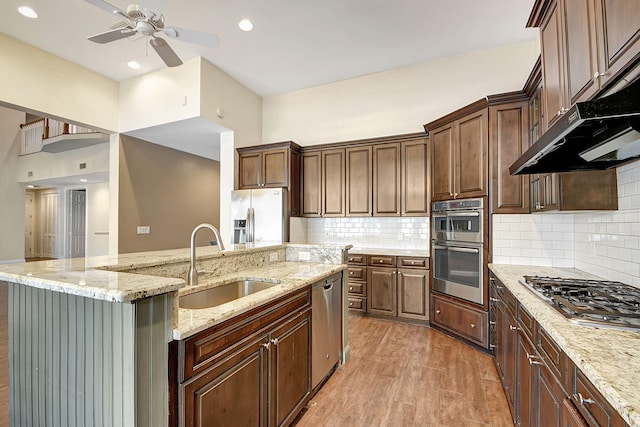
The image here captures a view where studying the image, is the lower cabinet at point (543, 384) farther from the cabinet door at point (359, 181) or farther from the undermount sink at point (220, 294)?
the cabinet door at point (359, 181)

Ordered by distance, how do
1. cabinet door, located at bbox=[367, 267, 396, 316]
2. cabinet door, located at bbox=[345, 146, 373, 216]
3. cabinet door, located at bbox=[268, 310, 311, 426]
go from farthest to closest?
cabinet door, located at bbox=[345, 146, 373, 216] < cabinet door, located at bbox=[367, 267, 396, 316] < cabinet door, located at bbox=[268, 310, 311, 426]

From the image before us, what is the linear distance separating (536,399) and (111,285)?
1.87 m

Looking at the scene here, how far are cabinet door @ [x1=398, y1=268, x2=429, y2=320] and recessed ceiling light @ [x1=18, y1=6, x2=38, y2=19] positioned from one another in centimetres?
509

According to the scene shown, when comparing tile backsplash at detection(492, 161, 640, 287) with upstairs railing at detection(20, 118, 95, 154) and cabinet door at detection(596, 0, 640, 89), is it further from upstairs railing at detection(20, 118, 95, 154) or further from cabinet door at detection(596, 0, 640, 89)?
upstairs railing at detection(20, 118, 95, 154)

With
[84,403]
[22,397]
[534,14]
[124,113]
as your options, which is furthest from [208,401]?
[124,113]

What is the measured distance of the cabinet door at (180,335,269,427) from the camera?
3.74 ft

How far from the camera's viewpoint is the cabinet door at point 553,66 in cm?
166

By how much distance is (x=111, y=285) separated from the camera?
3.31 ft

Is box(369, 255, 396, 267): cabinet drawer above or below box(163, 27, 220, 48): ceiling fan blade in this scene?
below

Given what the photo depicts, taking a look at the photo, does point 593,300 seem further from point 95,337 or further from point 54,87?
point 54,87

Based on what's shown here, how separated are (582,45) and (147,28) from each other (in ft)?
9.86

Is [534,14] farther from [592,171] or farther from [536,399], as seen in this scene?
[536,399]

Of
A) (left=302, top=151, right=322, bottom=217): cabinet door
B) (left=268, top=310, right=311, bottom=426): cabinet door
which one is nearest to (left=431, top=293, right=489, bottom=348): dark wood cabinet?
(left=268, top=310, right=311, bottom=426): cabinet door

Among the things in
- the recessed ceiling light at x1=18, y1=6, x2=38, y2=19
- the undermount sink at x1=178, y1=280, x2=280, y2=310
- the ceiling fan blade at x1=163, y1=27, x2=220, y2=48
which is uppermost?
the recessed ceiling light at x1=18, y1=6, x2=38, y2=19
